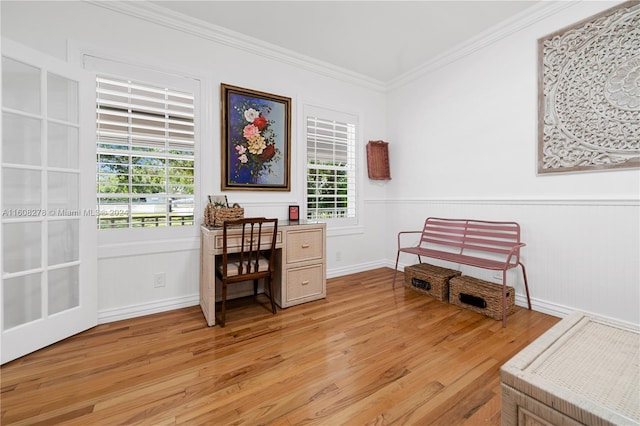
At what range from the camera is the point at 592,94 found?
2.28 metres

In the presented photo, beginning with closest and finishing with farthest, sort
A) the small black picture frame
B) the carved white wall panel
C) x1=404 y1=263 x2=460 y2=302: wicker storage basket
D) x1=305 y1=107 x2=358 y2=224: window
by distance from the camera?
the carved white wall panel < x1=404 y1=263 x2=460 y2=302: wicker storage basket < the small black picture frame < x1=305 y1=107 x2=358 y2=224: window

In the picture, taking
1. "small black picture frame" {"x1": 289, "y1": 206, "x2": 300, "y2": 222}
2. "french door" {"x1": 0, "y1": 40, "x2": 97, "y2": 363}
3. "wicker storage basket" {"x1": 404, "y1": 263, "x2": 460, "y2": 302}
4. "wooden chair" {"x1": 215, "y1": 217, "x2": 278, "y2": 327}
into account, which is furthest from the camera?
"small black picture frame" {"x1": 289, "y1": 206, "x2": 300, "y2": 222}

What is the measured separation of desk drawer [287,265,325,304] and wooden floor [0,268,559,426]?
0.22 meters

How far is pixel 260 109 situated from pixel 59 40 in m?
1.69

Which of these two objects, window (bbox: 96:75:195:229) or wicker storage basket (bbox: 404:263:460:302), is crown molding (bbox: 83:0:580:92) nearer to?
window (bbox: 96:75:195:229)

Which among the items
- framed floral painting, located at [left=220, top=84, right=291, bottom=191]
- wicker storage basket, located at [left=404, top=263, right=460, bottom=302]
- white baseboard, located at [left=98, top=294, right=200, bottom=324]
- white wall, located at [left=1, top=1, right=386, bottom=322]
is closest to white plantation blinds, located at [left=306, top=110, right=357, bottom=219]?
white wall, located at [left=1, top=1, right=386, bottom=322]

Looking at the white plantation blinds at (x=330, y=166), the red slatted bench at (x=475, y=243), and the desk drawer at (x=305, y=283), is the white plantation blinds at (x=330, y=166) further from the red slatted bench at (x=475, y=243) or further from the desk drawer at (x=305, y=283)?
the red slatted bench at (x=475, y=243)

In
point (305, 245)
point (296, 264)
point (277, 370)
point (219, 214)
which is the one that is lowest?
point (277, 370)

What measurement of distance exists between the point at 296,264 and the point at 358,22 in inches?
99.4

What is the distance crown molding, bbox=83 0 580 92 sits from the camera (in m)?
2.44

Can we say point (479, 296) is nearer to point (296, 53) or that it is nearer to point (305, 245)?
point (305, 245)

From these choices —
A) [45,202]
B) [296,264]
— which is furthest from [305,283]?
[45,202]

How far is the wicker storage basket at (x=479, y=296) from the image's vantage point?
240 cm

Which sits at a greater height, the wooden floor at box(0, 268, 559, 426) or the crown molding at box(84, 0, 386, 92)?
the crown molding at box(84, 0, 386, 92)
